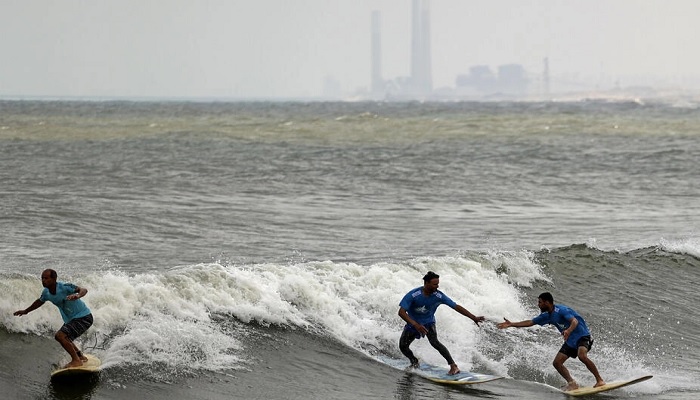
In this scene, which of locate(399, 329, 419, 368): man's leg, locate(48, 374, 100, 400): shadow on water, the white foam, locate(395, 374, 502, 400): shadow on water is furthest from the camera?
the white foam

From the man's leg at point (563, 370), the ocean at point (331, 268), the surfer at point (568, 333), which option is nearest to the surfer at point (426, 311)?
the ocean at point (331, 268)

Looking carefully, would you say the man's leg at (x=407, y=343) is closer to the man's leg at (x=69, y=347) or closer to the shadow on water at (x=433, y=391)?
the shadow on water at (x=433, y=391)

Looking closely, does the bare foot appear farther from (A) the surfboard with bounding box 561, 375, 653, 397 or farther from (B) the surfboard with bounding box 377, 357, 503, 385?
(A) the surfboard with bounding box 561, 375, 653, 397

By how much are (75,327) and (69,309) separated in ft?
0.78

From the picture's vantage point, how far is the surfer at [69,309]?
36.9ft

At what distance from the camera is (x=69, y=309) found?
11500 mm

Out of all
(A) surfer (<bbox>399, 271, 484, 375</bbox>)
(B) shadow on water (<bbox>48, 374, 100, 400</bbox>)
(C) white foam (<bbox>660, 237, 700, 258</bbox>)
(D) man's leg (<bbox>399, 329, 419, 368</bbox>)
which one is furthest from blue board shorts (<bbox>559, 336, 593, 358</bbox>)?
(C) white foam (<bbox>660, 237, 700, 258</bbox>)

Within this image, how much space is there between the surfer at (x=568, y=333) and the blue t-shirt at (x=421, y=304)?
925 mm

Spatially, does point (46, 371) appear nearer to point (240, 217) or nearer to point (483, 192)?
point (240, 217)

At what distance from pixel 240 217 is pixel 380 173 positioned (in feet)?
46.6

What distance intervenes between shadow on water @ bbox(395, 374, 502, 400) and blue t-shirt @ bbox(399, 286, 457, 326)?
2.83 feet

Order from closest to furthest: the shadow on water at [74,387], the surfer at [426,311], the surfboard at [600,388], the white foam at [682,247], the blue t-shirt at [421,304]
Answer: the shadow on water at [74,387] < the surfboard at [600,388] < the surfer at [426,311] < the blue t-shirt at [421,304] < the white foam at [682,247]

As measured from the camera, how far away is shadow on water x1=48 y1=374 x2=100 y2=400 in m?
10.7

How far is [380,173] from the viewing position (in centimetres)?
3925
